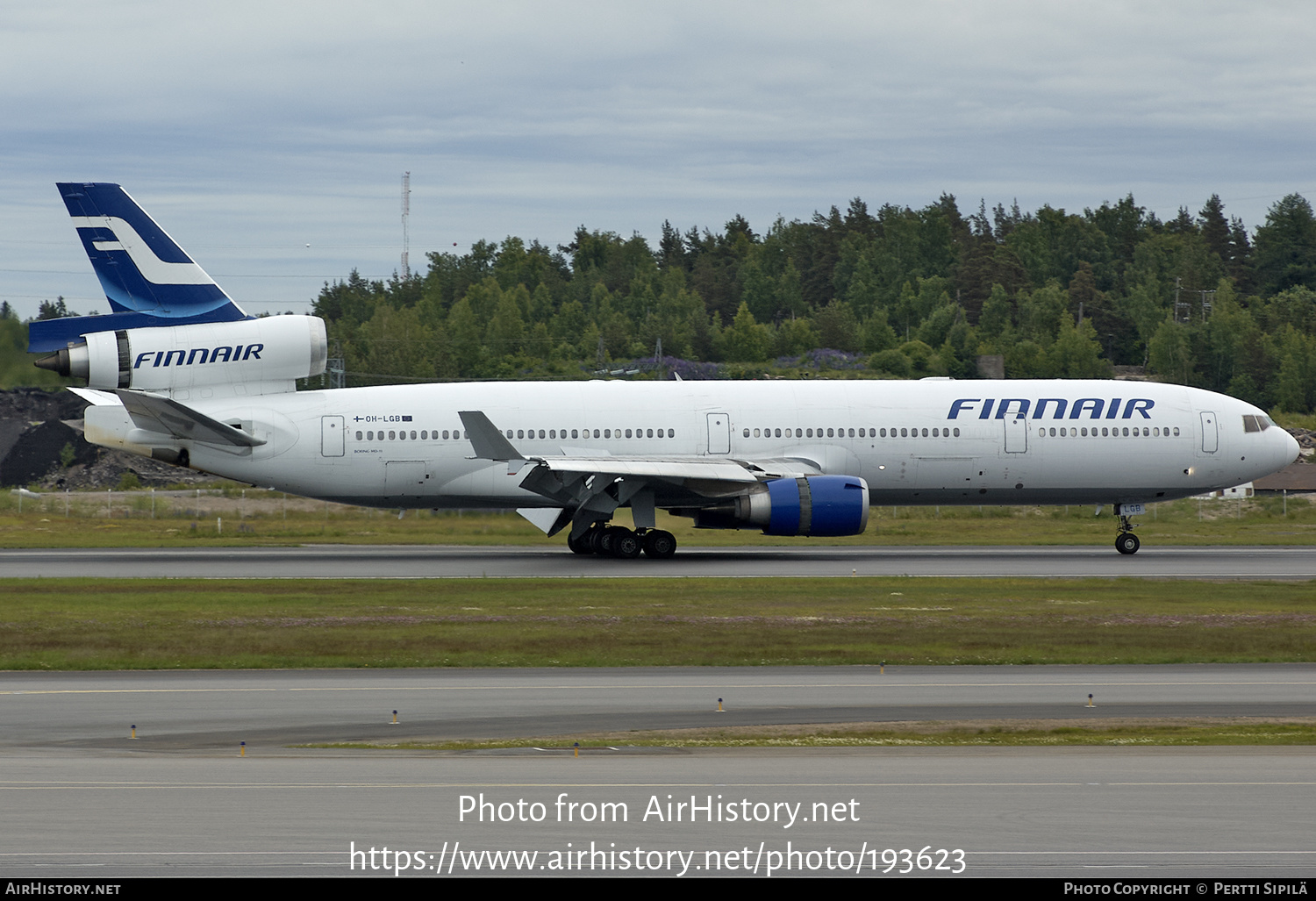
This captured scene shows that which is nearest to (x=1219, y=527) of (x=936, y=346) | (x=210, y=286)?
(x=210, y=286)

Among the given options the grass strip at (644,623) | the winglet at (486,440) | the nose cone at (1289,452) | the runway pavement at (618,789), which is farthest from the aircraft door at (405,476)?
the nose cone at (1289,452)

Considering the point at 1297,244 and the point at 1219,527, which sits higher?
the point at 1297,244

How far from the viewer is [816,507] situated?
113 ft

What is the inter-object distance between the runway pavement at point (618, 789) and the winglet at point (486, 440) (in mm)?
16422

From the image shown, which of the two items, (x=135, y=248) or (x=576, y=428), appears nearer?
(x=135, y=248)

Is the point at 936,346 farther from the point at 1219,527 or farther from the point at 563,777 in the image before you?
the point at 563,777

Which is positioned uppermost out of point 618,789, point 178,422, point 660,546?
point 178,422

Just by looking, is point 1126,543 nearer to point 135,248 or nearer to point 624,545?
point 624,545

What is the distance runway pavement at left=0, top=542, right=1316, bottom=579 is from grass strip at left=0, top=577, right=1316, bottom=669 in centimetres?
208

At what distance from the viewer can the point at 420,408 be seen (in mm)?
37438

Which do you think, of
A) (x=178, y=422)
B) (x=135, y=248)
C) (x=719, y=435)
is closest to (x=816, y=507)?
(x=719, y=435)

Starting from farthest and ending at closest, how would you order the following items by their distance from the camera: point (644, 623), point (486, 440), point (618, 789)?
point (486, 440) → point (644, 623) → point (618, 789)

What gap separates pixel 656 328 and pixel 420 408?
79.1m

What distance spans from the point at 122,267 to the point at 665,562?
16145 mm
